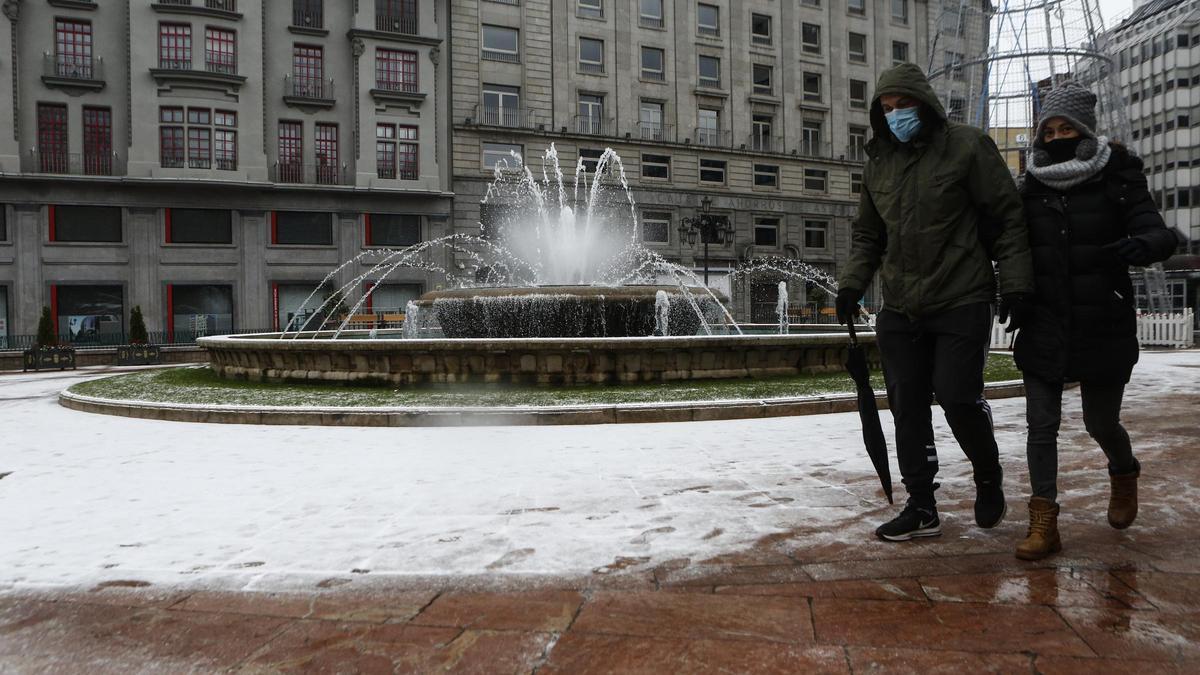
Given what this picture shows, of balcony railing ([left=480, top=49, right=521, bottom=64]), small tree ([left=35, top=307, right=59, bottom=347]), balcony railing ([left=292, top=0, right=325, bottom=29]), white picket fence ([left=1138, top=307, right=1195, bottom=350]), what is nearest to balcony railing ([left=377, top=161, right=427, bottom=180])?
balcony railing ([left=480, top=49, right=521, bottom=64])

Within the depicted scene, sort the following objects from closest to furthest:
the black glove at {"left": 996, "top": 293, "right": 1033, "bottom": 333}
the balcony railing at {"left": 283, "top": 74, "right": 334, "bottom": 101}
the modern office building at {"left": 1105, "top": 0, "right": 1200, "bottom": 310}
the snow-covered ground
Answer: the black glove at {"left": 996, "top": 293, "right": 1033, "bottom": 333} < the snow-covered ground < the balcony railing at {"left": 283, "top": 74, "right": 334, "bottom": 101} < the modern office building at {"left": 1105, "top": 0, "right": 1200, "bottom": 310}

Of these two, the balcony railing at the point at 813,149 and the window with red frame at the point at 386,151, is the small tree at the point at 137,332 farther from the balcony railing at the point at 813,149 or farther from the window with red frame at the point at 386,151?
the balcony railing at the point at 813,149

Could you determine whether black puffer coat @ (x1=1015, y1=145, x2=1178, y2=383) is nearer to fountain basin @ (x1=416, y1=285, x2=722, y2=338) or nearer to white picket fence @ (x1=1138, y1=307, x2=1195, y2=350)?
fountain basin @ (x1=416, y1=285, x2=722, y2=338)

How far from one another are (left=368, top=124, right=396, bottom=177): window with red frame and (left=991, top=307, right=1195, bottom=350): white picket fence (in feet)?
75.8

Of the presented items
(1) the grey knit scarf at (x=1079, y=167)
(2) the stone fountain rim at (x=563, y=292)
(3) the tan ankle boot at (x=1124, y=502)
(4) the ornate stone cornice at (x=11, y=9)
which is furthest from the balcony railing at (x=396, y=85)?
(3) the tan ankle boot at (x=1124, y=502)

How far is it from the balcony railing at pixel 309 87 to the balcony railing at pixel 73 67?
21.1 feet

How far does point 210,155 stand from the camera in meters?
30.2

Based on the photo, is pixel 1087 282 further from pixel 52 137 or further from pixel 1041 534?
pixel 52 137

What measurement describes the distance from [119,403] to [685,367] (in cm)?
676

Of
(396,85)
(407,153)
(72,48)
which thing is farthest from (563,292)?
(72,48)

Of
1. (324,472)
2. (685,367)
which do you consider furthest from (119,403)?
(685,367)

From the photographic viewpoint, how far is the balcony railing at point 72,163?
2856cm

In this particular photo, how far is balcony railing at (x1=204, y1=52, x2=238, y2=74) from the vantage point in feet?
99.2

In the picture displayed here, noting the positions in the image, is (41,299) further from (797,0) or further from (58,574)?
(797,0)
